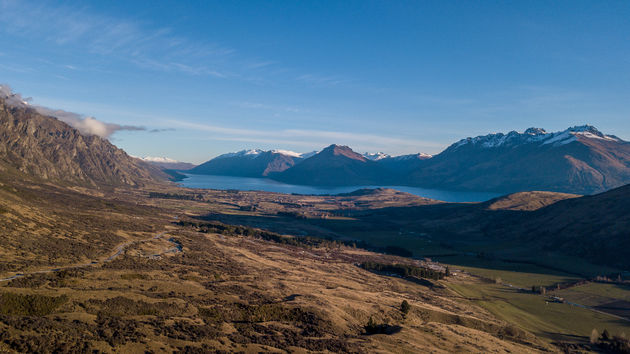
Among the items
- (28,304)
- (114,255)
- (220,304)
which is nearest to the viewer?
(28,304)

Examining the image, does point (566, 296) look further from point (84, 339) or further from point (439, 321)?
point (84, 339)

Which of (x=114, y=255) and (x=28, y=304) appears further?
(x=114, y=255)

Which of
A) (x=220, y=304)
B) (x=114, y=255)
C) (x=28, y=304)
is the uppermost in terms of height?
(x=28, y=304)

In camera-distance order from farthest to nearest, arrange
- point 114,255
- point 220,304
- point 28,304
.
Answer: point 114,255, point 220,304, point 28,304

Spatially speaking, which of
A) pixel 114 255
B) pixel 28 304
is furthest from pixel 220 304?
pixel 114 255

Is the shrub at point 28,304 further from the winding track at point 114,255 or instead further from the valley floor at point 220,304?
the winding track at point 114,255

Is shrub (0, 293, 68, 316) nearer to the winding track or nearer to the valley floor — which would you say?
the valley floor

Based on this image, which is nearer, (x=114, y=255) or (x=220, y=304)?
(x=220, y=304)

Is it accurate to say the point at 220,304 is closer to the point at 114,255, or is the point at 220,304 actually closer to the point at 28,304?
the point at 28,304

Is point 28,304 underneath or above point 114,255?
above

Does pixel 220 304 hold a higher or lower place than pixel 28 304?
lower

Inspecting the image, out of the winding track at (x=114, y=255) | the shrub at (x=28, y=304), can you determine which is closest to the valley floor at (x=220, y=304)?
the shrub at (x=28, y=304)

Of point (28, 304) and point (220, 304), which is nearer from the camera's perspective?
point (28, 304)
